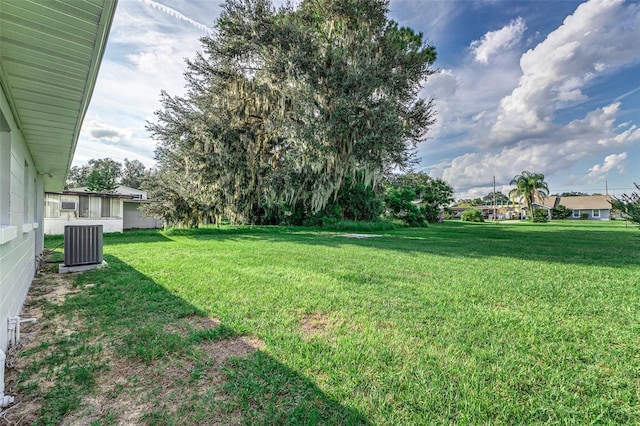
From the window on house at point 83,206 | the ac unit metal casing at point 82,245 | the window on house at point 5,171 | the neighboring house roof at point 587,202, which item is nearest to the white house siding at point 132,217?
the window on house at point 83,206

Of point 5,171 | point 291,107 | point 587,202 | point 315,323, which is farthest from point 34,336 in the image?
point 587,202

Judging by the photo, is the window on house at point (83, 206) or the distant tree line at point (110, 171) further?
the distant tree line at point (110, 171)

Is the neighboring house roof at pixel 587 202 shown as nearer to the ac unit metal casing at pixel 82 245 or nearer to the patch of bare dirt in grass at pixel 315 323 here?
the patch of bare dirt in grass at pixel 315 323

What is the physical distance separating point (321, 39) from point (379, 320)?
540 inches

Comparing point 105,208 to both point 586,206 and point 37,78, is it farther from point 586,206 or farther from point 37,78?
point 586,206

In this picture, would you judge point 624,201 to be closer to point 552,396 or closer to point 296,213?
point 552,396

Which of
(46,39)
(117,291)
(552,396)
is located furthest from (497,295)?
(117,291)

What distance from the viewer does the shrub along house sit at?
1500mm

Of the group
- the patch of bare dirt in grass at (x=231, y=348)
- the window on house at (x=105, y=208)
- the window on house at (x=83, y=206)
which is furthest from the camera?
the window on house at (x=105, y=208)

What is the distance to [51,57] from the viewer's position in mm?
1886

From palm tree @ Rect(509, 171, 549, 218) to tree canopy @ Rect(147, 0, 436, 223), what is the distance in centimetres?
2914

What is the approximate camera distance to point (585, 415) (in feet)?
5.05

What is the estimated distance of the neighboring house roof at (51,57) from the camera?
4.83 ft

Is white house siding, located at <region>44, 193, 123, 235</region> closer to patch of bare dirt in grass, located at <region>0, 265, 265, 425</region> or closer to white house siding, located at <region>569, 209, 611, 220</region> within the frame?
patch of bare dirt in grass, located at <region>0, 265, 265, 425</region>
